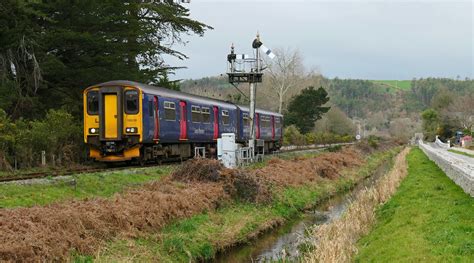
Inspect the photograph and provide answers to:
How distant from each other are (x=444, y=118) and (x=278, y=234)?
78.3m

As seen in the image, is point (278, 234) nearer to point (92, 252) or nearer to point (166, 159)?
point (92, 252)

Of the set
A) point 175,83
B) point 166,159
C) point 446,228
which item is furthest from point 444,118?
point 446,228

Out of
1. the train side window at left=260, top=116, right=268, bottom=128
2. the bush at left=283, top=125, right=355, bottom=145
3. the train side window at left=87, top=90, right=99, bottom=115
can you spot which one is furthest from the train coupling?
the bush at left=283, top=125, right=355, bottom=145

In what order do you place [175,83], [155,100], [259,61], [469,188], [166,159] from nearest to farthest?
[469,188] < [155,100] < [166,159] < [259,61] < [175,83]

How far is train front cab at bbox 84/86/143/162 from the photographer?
19.7 m

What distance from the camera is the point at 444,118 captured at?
86.8m

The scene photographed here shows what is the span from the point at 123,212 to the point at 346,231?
497 centimetres

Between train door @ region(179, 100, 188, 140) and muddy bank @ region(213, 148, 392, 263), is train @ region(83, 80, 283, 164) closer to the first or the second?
train door @ region(179, 100, 188, 140)

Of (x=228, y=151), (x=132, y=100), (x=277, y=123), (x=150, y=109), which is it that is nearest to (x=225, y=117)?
(x=228, y=151)

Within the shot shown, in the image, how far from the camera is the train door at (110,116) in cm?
1981

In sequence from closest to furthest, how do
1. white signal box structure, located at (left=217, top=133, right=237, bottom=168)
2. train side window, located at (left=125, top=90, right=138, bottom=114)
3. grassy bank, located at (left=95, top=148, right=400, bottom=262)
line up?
grassy bank, located at (left=95, top=148, right=400, bottom=262) < train side window, located at (left=125, top=90, right=138, bottom=114) < white signal box structure, located at (left=217, top=133, right=237, bottom=168)

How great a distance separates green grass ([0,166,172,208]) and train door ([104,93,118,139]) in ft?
8.53

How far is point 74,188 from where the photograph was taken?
536 inches

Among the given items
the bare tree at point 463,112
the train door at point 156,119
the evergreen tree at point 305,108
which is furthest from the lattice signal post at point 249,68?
the bare tree at point 463,112
